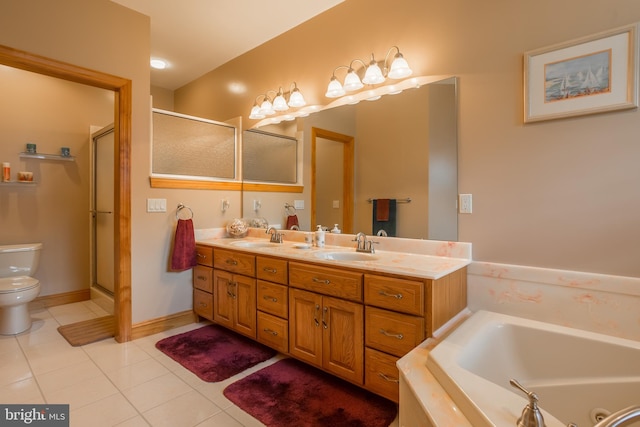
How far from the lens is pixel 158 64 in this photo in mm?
3523

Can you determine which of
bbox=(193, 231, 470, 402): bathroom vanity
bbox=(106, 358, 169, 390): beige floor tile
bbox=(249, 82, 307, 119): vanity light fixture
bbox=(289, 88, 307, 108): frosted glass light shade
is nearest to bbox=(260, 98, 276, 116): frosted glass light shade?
bbox=(249, 82, 307, 119): vanity light fixture

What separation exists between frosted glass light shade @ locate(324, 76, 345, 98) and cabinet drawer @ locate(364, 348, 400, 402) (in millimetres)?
1779

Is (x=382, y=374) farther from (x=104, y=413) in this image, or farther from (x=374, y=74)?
(x=374, y=74)

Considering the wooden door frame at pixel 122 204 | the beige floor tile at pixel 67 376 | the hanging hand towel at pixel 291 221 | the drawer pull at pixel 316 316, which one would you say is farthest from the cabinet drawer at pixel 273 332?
the wooden door frame at pixel 122 204

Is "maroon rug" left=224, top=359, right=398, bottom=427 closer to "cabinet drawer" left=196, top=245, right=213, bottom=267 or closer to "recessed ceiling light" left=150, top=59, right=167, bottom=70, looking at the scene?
"cabinet drawer" left=196, top=245, right=213, bottom=267

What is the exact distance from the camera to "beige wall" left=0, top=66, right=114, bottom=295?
3135 mm

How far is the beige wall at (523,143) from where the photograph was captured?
4.79 feet

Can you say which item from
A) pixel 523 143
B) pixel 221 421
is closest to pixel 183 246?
pixel 221 421

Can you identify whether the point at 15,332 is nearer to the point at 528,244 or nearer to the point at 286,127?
the point at 286,127

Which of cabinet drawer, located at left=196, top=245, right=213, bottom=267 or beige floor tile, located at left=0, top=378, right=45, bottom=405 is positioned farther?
cabinet drawer, located at left=196, top=245, right=213, bottom=267

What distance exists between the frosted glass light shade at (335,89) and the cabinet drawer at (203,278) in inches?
68.4

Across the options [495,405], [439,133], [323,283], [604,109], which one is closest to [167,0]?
[439,133]

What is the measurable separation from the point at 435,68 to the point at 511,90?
0.48 metres

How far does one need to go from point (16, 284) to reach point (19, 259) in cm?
41
